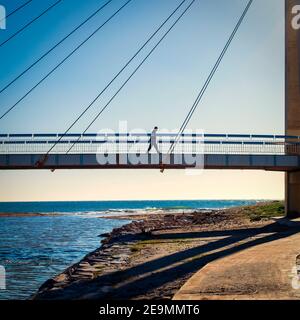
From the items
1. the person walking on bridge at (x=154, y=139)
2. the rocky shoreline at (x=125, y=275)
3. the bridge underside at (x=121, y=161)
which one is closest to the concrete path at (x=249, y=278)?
the rocky shoreline at (x=125, y=275)

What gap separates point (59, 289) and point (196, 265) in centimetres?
526

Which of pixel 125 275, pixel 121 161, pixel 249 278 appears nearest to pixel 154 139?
pixel 121 161

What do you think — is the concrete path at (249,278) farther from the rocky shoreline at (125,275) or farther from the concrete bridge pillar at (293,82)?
the concrete bridge pillar at (293,82)

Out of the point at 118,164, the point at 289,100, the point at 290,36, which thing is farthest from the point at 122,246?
the point at 290,36

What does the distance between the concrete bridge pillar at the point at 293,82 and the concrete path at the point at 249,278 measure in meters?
17.9

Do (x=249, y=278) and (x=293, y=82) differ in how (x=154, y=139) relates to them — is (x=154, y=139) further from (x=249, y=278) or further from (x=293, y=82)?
(x=249, y=278)

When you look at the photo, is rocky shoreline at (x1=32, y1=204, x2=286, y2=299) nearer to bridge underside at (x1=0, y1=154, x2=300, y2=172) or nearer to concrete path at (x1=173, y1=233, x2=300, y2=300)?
concrete path at (x1=173, y1=233, x2=300, y2=300)

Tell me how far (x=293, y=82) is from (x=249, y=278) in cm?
2568

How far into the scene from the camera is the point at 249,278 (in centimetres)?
1633

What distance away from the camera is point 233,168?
3725cm

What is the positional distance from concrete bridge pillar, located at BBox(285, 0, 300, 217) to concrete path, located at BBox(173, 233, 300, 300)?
1788cm

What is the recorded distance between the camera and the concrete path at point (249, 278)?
46.6 ft
